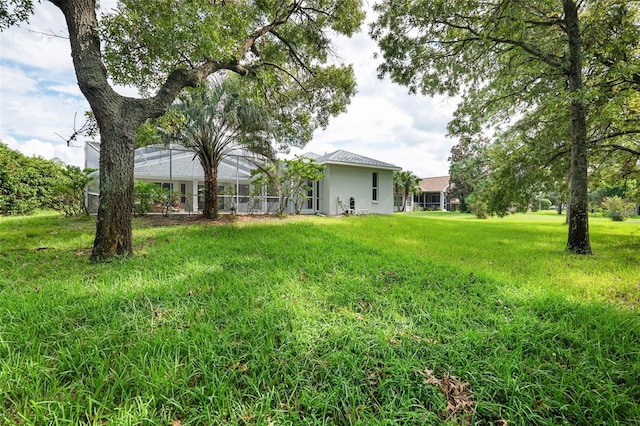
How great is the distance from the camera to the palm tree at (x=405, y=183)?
31.4 meters

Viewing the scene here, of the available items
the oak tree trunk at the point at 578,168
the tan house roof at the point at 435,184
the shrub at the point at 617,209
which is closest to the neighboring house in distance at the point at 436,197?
the tan house roof at the point at 435,184

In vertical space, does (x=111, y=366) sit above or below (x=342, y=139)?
below

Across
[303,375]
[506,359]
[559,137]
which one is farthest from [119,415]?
[559,137]

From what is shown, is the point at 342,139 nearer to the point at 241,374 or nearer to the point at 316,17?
the point at 316,17

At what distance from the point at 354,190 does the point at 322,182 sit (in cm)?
224

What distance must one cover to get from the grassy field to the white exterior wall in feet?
39.3

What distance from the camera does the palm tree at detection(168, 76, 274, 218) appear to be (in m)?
10.1

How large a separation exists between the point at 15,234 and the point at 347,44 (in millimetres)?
12198

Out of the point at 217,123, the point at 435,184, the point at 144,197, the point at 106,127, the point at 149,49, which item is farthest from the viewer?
the point at 435,184

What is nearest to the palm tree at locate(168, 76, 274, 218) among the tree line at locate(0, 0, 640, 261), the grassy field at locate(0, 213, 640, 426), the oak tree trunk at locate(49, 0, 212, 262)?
the tree line at locate(0, 0, 640, 261)

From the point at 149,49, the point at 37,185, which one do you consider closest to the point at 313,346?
the point at 149,49

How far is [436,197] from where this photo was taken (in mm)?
38594

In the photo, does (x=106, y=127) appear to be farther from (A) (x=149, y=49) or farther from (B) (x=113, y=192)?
(A) (x=149, y=49)

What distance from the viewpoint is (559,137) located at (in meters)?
8.47
